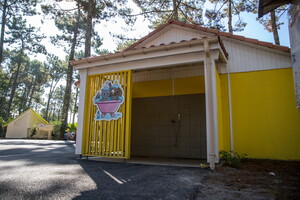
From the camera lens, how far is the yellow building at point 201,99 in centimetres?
477

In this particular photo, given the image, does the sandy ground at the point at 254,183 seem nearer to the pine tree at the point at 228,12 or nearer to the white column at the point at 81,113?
the white column at the point at 81,113

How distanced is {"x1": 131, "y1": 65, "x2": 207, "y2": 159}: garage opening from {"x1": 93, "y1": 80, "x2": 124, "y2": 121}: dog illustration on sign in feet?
6.34

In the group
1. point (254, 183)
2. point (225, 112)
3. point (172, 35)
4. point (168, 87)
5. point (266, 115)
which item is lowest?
point (254, 183)

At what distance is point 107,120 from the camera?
5160mm

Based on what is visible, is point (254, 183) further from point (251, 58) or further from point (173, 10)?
point (173, 10)

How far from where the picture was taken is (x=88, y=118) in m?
5.53

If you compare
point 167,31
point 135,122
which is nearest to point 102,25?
point 167,31

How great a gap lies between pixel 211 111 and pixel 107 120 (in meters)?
2.45

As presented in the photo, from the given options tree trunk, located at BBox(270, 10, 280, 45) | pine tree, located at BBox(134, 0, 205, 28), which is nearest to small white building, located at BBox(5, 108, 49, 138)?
pine tree, located at BBox(134, 0, 205, 28)

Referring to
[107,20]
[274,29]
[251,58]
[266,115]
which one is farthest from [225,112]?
[107,20]

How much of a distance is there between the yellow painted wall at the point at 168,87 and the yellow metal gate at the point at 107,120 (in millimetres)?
1614

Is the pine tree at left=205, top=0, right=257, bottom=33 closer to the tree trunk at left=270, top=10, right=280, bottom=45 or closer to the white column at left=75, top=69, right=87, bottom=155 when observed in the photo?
the tree trunk at left=270, top=10, right=280, bottom=45

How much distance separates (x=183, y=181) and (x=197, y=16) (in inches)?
432

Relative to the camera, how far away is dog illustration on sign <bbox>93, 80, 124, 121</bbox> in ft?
16.7
